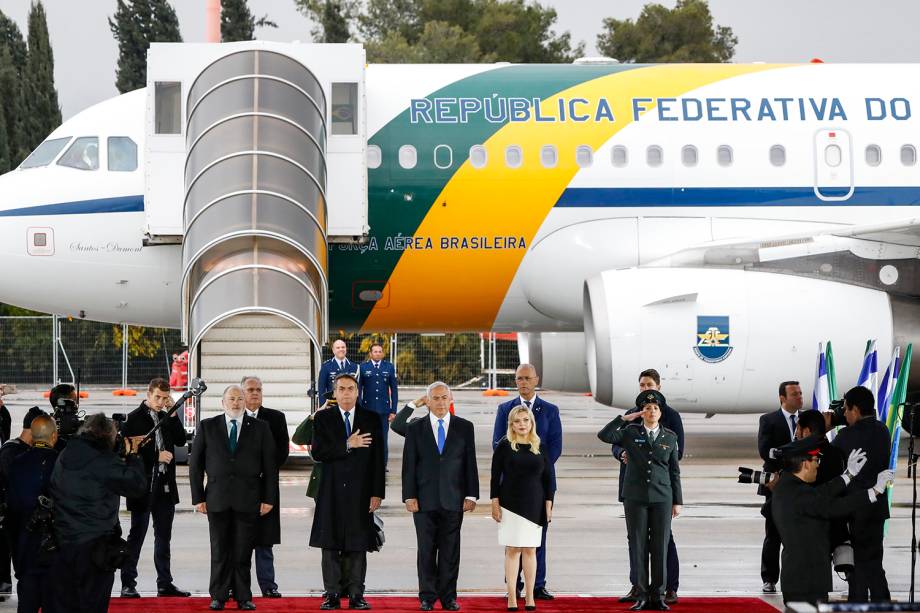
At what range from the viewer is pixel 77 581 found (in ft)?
26.4

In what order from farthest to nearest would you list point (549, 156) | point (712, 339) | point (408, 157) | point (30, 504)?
point (549, 156) → point (408, 157) → point (712, 339) → point (30, 504)

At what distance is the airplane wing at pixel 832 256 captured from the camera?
54.9 ft

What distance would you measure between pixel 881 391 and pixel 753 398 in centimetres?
511

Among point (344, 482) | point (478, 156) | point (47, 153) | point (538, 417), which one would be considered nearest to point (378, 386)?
point (478, 156)

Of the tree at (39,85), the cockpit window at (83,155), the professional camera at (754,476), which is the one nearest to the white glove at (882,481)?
the professional camera at (754,476)

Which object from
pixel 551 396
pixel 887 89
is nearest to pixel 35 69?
pixel 551 396

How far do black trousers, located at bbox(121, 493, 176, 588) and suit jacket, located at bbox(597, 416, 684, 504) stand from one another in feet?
10.1

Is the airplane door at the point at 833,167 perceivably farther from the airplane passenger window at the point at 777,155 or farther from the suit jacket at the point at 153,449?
the suit jacket at the point at 153,449

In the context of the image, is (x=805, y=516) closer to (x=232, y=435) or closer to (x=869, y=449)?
(x=869, y=449)

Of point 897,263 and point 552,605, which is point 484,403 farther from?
point 552,605

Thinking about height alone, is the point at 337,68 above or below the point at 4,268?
above

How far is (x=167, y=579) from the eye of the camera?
9.68 metres

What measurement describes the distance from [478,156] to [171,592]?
28.3 ft

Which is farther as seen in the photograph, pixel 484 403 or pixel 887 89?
pixel 484 403
